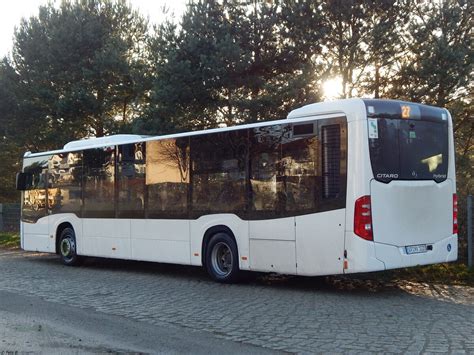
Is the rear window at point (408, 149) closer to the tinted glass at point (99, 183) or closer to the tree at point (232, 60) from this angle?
the tinted glass at point (99, 183)

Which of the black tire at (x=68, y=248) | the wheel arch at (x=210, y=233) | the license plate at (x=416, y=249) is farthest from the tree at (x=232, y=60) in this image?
the license plate at (x=416, y=249)

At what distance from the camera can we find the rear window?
967 cm

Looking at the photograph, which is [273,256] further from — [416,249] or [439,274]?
[439,274]

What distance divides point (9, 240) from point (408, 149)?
60.7 feet

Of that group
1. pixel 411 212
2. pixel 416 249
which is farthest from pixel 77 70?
pixel 416 249

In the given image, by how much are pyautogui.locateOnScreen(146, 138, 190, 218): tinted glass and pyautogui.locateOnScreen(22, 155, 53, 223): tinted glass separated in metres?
4.61

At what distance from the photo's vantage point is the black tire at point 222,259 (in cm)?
1152

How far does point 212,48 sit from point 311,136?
11.5 m

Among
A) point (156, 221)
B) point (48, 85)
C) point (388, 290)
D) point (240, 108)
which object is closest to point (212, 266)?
point (156, 221)

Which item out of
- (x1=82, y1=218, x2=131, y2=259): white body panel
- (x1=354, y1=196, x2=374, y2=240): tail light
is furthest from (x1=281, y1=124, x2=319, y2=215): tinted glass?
(x1=82, y1=218, x2=131, y2=259): white body panel

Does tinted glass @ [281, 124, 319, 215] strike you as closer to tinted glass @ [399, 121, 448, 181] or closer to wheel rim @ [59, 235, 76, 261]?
tinted glass @ [399, 121, 448, 181]

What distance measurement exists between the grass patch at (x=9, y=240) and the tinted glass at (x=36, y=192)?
560cm

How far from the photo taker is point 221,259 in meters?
12.0

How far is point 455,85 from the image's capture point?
19.0 meters
